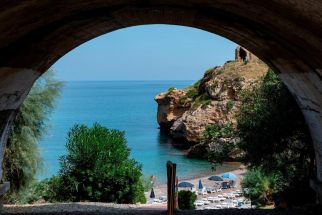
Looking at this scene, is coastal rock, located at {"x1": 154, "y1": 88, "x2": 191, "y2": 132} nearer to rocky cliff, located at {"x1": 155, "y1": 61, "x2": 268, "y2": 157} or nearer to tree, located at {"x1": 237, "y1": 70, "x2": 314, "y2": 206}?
rocky cliff, located at {"x1": 155, "y1": 61, "x2": 268, "y2": 157}

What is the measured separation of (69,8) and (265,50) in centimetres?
364

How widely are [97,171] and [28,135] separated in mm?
3983

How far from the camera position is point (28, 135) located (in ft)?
69.3

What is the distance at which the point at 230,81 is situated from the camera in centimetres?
5781

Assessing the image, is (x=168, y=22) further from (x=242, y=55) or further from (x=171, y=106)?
(x=171, y=106)

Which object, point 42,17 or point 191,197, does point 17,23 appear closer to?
point 42,17

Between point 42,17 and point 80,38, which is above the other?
point 80,38

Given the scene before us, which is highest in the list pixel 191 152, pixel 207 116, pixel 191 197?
pixel 207 116

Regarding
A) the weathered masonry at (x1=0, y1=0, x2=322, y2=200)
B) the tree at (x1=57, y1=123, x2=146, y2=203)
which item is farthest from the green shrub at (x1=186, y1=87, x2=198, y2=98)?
the weathered masonry at (x1=0, y1=0, x2=322, y2=200)

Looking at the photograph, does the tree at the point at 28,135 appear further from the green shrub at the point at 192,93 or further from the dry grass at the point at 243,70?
the green shrub at the point at 192,93

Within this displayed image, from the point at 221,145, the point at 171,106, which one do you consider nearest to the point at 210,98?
the point at 171,106

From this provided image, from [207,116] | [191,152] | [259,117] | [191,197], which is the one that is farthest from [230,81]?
[259,117]

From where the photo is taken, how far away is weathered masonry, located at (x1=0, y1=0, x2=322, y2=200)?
6179 millimetres

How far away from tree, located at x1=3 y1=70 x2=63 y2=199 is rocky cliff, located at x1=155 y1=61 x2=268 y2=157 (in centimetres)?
3228
